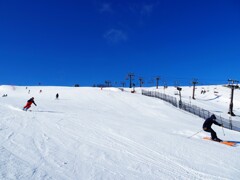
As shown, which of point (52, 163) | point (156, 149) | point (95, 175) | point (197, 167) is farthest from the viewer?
point (156, 149)

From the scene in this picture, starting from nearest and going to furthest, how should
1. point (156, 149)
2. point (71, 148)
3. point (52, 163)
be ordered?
1. point (52, 163)
2. point (71, 148)
3. point (156, 149)

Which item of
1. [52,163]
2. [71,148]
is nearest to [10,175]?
[52,163]

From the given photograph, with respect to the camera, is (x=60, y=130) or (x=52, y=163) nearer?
(x=52, y=163)

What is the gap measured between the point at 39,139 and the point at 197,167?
6448 millimetres

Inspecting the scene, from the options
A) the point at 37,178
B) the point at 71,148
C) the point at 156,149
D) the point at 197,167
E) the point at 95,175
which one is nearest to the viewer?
the point at 37,178

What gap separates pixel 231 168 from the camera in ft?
23.8

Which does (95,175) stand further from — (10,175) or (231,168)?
(231,168)

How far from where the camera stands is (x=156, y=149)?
9250 millimetres

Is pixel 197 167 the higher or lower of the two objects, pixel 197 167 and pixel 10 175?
the lower

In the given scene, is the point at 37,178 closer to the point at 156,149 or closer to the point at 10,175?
the point at 10,175

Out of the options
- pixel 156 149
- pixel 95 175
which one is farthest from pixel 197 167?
pixel 95 175

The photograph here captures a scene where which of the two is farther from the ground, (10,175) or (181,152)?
(10,175)

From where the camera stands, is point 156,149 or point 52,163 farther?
point 156,149

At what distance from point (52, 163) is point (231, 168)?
5.61 meters
